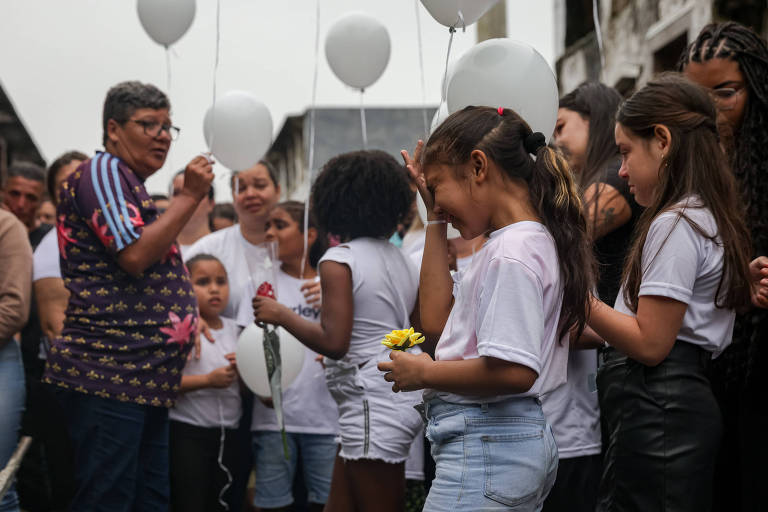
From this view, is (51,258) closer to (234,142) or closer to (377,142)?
(234,142)

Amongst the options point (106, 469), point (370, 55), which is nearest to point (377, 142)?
point (370, 55)

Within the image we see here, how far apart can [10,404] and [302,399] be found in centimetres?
129

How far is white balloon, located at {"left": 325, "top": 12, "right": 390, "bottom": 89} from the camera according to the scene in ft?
14.7

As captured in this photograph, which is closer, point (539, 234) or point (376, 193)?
point (539, 234)

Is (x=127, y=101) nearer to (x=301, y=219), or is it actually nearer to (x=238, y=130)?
(x=238, y=130)

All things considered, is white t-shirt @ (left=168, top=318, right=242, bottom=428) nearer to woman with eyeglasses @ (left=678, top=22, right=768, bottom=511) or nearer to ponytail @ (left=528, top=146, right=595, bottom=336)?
woman with eyeglasses @ (left=678, top=22, right=768, bottom=511)

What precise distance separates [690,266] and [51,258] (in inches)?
123

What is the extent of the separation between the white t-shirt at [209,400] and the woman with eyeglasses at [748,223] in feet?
7.08

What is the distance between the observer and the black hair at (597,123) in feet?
9.82

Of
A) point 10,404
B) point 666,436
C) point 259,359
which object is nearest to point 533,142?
point 666,436

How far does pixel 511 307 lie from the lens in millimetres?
1888

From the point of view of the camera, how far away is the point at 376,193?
333 centimetres

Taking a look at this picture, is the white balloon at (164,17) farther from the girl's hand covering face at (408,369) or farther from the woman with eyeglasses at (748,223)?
the girl's hand covering face at (408,369)

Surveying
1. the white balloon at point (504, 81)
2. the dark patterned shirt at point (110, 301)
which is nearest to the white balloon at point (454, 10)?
the white balloon at point (504, 81)
